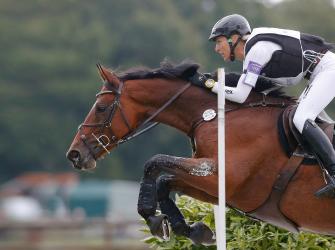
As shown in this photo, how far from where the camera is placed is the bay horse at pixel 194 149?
22.8 ft

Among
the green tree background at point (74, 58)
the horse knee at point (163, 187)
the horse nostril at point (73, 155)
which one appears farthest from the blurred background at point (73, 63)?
the horse knee at point (163, 187)

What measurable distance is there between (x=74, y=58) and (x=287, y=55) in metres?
44.0

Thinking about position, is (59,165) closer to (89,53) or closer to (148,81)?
(89,53)

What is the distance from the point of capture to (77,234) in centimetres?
2509

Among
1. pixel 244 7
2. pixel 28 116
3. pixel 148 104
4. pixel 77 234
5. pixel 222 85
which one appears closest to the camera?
pixel 222 85

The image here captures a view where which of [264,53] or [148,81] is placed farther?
[148,81]

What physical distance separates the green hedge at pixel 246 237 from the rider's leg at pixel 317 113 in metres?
0.88

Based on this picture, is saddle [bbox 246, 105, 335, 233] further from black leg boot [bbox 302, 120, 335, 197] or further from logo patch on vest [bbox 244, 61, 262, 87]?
logo patch on vest [bbox 244, 61, 262, 87]

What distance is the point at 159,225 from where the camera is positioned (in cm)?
693

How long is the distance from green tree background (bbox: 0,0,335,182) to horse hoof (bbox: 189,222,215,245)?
127ft

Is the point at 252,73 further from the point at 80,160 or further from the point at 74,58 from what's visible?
the point at 74,58

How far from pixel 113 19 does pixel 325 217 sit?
4849 cm

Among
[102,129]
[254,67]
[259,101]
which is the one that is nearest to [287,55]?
[254,67]

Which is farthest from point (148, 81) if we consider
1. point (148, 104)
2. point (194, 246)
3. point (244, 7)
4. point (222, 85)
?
point (244, 7)
